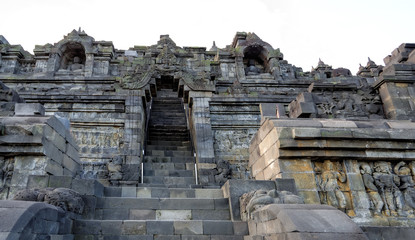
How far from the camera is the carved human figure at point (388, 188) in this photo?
18.1ft

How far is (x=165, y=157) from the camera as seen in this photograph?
35.4ft

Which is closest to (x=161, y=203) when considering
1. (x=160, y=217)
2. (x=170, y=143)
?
(x=160, y=217)

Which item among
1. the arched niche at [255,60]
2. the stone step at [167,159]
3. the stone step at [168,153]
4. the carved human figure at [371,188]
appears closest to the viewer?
the carved human figure at [371,188]

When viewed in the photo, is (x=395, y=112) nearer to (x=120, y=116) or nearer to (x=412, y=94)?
(x=412, y=94)

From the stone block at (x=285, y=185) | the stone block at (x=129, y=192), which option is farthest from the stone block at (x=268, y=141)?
the stone block at (x=129, y=192)

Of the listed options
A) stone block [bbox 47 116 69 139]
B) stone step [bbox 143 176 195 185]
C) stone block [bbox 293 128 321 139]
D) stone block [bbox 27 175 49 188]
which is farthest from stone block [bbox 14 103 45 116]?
stone block [bbox 293 128 321 139]

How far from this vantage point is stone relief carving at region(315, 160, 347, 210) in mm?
5520

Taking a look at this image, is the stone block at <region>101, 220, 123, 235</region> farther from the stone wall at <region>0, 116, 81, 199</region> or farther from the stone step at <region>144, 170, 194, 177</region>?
the stone step at <region>144, 170, 194, 177</region>

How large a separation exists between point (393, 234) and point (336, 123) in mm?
2349

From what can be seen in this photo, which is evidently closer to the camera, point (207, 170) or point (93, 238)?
point (93, 238)

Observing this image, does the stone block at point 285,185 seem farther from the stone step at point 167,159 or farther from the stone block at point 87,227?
the stone step at point 167,159

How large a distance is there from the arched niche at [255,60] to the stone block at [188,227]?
13961 millimetres

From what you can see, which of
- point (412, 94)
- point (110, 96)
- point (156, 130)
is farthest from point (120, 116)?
point (412, 94)

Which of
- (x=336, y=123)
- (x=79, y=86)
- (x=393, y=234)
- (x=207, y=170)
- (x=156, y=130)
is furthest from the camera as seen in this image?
(x=79, y=86)
